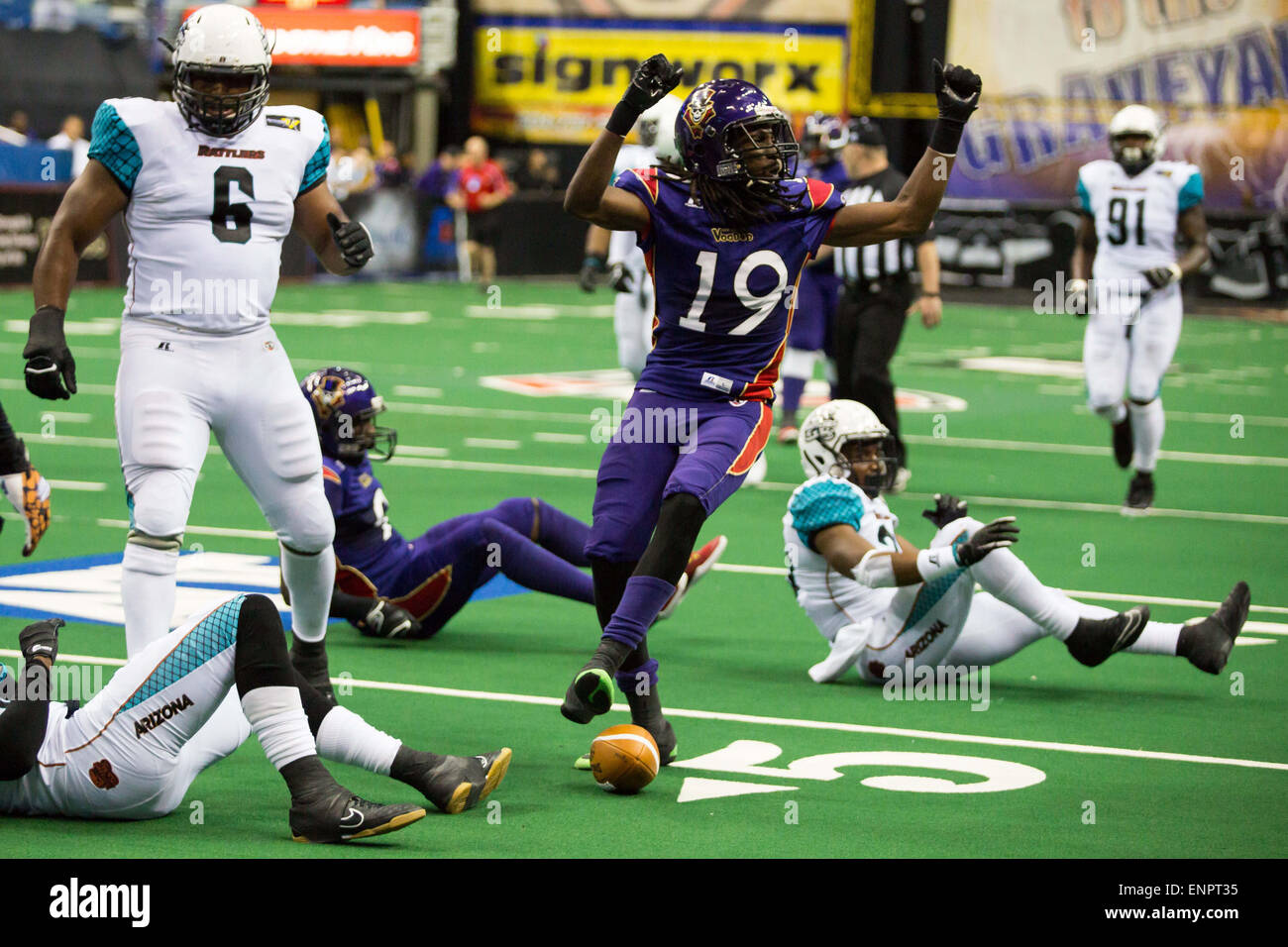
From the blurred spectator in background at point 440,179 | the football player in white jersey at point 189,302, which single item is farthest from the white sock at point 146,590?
the blurred spectator in background at point 440,179

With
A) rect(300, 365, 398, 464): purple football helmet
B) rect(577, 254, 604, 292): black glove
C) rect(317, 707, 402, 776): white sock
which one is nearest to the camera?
rect(317, 707, 402, 776): white sock

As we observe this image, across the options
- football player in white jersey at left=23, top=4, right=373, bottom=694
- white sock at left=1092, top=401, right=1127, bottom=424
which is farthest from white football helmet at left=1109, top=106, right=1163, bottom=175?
football player in white jersey at left=23, top=4, right=373, bottom=694

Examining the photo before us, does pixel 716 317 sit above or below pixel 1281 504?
above

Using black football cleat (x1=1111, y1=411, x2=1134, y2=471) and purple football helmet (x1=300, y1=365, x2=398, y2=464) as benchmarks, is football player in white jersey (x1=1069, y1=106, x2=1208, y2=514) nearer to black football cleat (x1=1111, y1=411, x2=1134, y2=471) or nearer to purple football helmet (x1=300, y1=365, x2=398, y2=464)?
black football cleat (x1=1111, y1=411, x2=1134, y2=471)

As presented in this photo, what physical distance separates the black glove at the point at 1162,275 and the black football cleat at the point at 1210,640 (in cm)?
519

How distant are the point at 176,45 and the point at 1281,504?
8.48m

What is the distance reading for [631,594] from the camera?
20.0ft

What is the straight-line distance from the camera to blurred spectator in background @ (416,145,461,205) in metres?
31.1

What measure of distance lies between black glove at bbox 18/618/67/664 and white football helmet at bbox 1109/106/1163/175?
895cm

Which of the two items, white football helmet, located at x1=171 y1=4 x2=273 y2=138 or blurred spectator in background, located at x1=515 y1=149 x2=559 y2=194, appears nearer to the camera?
white football helmet, located at x1=171 y1=4 x2=273 y2=138

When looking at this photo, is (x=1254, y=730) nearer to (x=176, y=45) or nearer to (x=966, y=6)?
(x=176, y=45)

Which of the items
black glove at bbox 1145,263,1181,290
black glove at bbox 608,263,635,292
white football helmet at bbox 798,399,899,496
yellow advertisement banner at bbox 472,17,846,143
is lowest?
white football helmet at bbox 798,399,899,496

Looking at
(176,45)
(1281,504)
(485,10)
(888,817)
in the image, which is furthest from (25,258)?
(888,817)

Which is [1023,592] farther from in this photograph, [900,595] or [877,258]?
[877,258]
